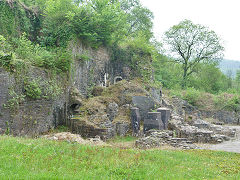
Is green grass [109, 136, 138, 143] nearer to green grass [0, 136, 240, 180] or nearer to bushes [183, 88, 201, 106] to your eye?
green grass [0, 136, 240, 180]

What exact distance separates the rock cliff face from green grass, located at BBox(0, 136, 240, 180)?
3378mm

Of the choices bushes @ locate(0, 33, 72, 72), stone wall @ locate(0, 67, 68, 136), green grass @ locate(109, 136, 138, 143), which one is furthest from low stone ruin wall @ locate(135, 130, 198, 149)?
bushes @ locate(0, 33, 72, 72)

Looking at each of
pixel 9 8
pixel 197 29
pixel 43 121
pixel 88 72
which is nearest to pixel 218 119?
pixel 197 29

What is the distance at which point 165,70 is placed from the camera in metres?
42.0

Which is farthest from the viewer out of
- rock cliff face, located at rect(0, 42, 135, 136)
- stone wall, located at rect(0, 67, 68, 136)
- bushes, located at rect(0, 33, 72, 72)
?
bushes, located at rect(0, 33, 72, 72)

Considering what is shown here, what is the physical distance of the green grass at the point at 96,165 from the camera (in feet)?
17.4

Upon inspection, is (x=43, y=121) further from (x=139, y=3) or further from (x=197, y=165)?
(x=139, y=3)

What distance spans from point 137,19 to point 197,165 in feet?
102

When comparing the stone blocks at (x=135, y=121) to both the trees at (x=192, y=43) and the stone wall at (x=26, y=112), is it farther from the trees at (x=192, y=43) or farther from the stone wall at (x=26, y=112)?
the trees at (x=192, y=43)

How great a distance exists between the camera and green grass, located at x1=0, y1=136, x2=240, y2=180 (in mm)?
5301

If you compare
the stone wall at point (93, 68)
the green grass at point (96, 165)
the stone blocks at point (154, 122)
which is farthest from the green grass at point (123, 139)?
the green grass at point (96, 165)

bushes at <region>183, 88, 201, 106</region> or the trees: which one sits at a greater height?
the trees

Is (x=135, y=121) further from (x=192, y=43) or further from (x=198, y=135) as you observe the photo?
(x=192, y=43)

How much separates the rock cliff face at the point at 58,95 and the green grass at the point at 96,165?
3.38 m
